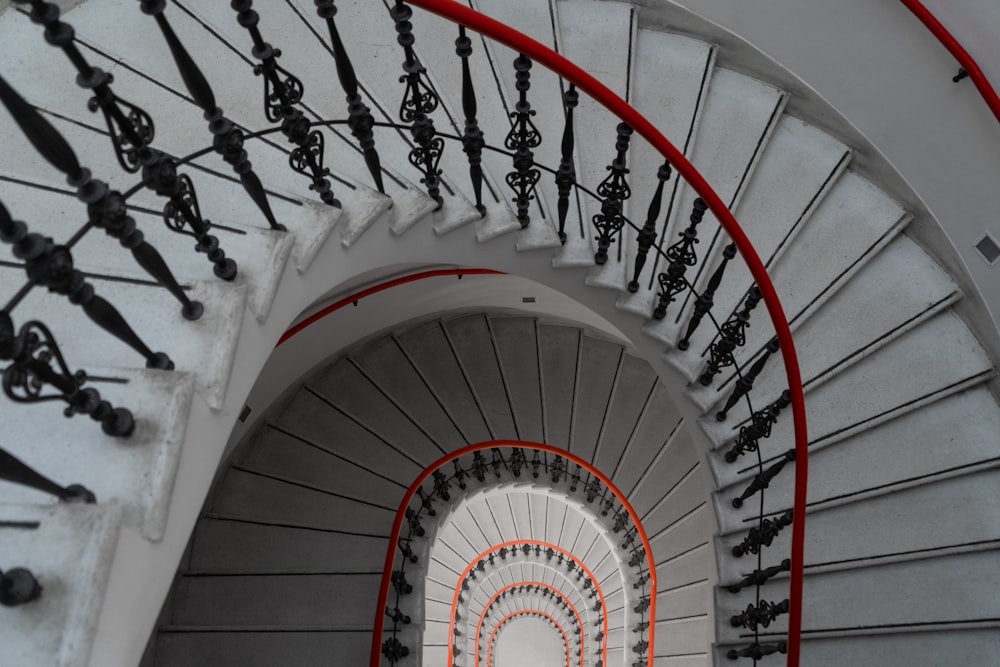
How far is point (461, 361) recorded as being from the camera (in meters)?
7.66

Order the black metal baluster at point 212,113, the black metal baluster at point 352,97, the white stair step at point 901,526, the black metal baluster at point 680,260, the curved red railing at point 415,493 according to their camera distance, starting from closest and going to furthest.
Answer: the black metal baluster at point 212,113
the black metal baluster at point 352,97
the black metal baluster at point 680,260
the white stair step at point 901,526
the curved red railing at point 415,493

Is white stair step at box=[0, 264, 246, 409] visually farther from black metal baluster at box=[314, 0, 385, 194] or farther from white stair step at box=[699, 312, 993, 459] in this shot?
white stair step at box=[699, 312, 993, 459]

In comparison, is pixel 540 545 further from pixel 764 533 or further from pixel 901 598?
pixel 764 533

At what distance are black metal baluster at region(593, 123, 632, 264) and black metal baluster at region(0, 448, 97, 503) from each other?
263cm

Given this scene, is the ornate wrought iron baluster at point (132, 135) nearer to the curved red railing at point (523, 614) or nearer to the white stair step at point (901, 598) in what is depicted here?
the white stair step at point (901, 598)

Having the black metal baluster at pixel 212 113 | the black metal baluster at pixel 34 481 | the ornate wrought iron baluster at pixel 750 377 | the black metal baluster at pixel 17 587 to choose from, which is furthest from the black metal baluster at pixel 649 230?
the black metal baluster at pixel 17 587

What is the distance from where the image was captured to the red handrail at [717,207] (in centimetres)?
320

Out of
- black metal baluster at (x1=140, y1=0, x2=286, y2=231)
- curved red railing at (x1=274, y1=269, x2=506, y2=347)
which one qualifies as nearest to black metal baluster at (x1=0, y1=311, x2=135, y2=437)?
black metal baluster at (x1=140, y1=0, x2=286, y2=231)

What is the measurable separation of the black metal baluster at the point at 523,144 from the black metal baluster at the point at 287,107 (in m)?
0.90

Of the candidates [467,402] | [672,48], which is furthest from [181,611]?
[672,48]

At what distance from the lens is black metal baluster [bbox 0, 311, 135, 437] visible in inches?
71.8

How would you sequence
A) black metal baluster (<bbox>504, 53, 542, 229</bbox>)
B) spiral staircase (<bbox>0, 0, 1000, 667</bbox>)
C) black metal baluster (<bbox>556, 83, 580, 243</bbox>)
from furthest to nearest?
black metal baluster (<bbox>556, 83, 580, 243</bbox>) → black metal baluster (<bbox>504, 53, 542, 229</bbox>) → spiral staircase (<bbox>0, 0, 1000, 667</bbox>)

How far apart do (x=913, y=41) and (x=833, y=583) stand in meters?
3.38

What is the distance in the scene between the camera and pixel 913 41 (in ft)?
16.0
